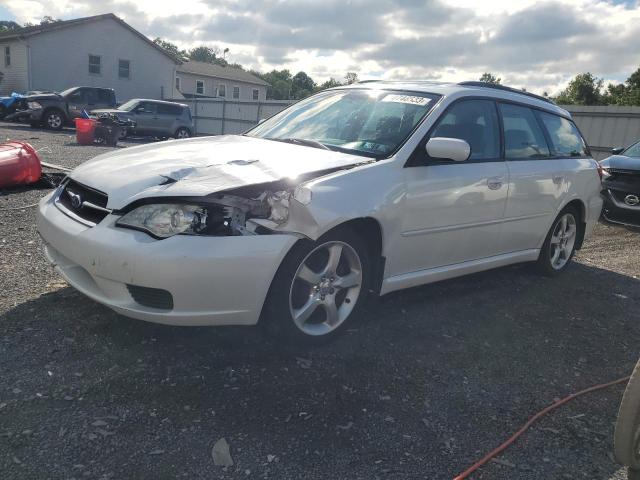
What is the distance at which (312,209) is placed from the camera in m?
3.01

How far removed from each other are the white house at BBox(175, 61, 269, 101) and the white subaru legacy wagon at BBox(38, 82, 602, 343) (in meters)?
39.8

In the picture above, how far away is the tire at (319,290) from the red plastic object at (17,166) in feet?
17.7

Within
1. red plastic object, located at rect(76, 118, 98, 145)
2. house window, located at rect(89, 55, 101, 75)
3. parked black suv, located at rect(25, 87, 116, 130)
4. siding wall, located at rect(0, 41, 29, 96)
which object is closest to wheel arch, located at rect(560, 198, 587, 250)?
red plastic object, located at rect(76, 118, 98, 145)

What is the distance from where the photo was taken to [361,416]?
2744 mm

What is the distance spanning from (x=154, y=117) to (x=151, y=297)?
62.3ft

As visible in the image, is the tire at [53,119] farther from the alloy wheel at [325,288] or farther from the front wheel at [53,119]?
the alloy wheel at [325,288]

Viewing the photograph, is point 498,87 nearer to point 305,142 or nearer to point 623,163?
point 305,142

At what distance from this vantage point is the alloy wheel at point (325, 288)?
3273mm

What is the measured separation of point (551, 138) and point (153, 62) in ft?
105

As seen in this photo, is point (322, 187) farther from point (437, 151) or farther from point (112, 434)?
point (112, 434)

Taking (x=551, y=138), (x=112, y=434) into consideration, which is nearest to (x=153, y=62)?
(x=551, y=138)

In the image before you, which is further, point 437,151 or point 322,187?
point 437,151

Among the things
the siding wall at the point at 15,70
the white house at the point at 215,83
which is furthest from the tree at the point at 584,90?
the siding wall at the point at 15,70

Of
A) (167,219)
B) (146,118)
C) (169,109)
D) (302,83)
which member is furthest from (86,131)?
(302,83)
